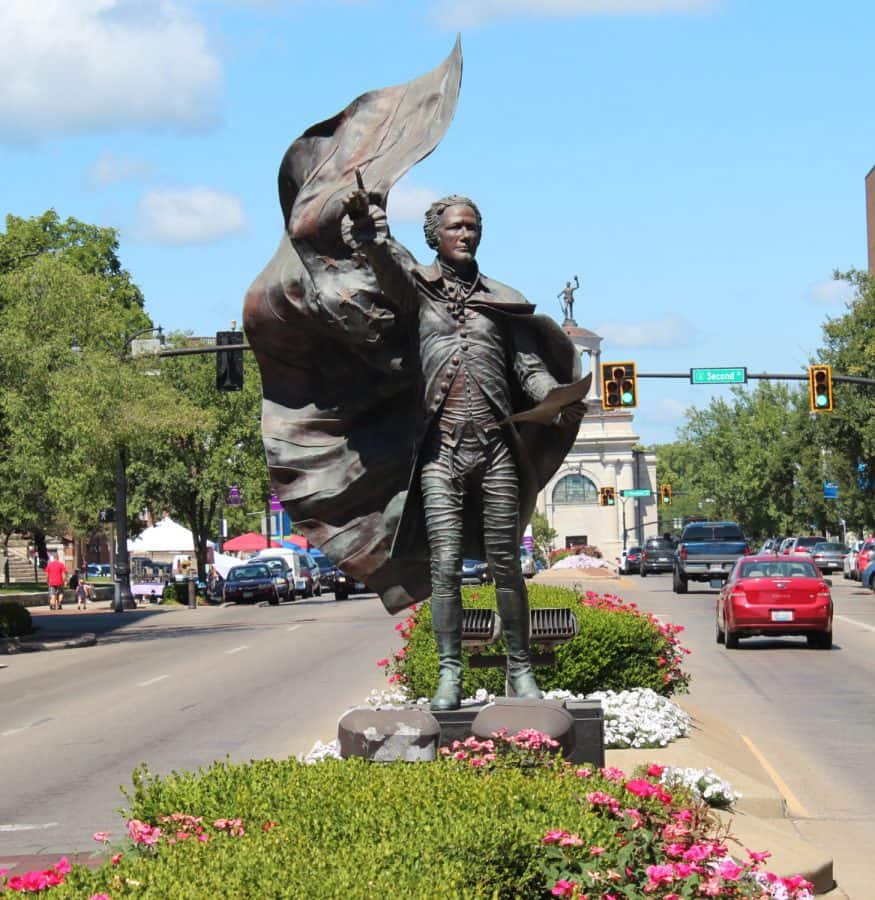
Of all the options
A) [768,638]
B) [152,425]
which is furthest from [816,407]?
Answer: [152,425]

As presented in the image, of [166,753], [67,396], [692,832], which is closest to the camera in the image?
[692,832]

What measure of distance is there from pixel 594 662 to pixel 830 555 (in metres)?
55.4

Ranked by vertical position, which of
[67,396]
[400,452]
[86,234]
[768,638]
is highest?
[86,234]

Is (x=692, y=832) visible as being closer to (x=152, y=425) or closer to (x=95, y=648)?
(x=95, y=648)

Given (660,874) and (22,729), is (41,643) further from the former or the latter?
(660,874)

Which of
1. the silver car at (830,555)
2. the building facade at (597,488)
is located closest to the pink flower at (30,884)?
the silver car at (830,555)

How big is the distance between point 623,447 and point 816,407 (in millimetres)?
99031

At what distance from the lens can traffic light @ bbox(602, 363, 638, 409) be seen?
3350cm

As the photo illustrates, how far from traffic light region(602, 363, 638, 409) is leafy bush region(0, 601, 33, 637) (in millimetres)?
12321

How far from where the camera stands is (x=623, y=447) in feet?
438

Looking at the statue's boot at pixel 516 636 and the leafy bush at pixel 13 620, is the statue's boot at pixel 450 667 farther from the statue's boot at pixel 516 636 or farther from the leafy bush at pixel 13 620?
the leafy bush at pixel 13 620

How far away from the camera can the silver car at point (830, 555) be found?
65.2 m

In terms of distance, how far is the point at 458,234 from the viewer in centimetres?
770

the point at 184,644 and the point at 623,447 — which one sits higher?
the point at 623,447
